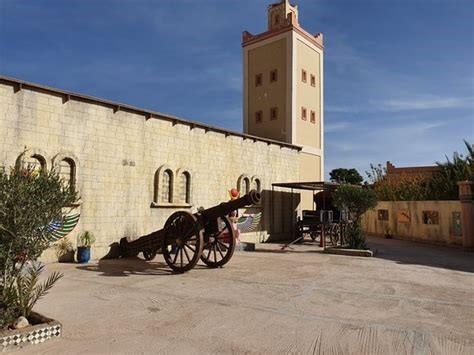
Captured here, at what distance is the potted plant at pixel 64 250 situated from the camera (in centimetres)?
1125

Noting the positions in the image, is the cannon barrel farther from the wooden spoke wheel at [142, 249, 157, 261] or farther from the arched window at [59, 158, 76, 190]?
the arched window at [59, 158, 76, 190]

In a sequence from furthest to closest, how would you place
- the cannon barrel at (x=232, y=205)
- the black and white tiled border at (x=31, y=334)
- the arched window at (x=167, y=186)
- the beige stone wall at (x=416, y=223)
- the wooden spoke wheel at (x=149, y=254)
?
the beige stone wall at (x=416, y=223) → the arched window at (x=167, y=186) → the wooden spoke wheel at (x=149, y=254) → the cannon barrel at (x=232, y=205) → the black and white tiled border at (x=31, y=334)

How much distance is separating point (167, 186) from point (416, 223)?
12.8m

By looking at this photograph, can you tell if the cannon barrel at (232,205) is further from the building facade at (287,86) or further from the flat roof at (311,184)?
the building facade at (287,86)

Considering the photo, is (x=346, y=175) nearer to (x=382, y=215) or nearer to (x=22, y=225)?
(x=382, y=215)

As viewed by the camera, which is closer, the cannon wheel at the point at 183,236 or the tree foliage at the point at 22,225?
the tree foliage at the point at 22,225

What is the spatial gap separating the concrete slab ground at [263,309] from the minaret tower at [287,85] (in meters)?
13.5

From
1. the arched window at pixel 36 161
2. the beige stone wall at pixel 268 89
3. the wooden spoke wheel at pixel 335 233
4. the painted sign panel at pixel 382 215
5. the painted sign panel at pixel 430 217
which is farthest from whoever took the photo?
the beige stone wall at pixel 268 89

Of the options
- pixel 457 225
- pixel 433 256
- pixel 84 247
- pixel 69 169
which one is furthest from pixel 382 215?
pixel 69 169

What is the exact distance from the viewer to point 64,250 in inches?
448

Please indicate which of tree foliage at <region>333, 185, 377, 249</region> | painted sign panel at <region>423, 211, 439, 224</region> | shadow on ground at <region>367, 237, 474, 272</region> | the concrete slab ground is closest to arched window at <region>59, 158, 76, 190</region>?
the concrete slab ground

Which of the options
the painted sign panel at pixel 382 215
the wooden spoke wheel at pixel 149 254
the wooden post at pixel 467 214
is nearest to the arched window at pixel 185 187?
the wooden spoke wheel at pixel 149 254

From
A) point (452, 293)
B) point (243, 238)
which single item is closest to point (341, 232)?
point (243, 238)

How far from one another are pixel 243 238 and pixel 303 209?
18.5 ft
